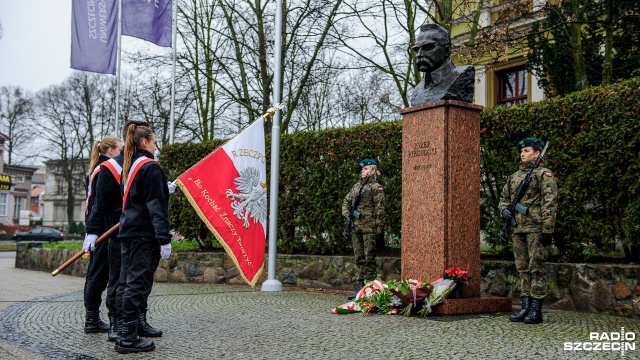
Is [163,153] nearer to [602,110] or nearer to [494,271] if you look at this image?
[494,271]

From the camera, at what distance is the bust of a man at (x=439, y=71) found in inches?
315

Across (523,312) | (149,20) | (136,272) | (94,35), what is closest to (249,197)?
(136,272)

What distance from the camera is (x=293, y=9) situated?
739 inches

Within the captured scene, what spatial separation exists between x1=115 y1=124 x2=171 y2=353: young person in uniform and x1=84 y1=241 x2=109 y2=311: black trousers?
0.93 meters

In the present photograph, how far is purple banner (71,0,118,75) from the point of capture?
17969 millimetres

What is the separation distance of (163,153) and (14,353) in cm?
913

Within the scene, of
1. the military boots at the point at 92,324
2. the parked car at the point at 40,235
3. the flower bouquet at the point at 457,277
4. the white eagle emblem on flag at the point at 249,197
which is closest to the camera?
the military boots at the point at 92,324

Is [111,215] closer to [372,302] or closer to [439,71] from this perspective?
[372,302]

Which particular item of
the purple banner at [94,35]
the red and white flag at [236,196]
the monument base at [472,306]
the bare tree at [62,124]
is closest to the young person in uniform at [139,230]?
the red and white flag at [236,196]

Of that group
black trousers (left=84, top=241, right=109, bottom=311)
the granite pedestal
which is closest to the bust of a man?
the granite pedestal

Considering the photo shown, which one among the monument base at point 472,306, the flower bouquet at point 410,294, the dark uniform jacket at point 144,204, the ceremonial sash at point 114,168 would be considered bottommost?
the monument base at point 472,306

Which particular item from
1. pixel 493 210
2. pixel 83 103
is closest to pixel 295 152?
pixel 493 210

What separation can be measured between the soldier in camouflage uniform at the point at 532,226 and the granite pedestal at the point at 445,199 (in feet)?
1.75

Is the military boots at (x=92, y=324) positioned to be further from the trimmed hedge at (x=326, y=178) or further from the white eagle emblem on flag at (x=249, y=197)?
the trimmed hedge at (x=326, y=178)
